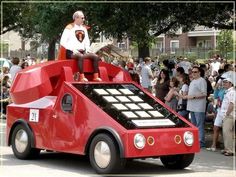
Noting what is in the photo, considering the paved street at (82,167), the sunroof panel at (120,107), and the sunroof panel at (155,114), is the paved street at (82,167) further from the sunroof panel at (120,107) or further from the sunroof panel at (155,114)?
the sunroof panel at (120,107)

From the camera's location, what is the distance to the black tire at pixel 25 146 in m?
10.5

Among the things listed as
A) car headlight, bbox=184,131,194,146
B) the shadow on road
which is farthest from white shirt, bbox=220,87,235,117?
car headlight, bbox=184,131,194,146

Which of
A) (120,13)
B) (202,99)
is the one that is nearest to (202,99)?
(202,99)

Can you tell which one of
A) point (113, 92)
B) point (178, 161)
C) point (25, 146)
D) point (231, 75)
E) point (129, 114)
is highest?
point (231, 75)

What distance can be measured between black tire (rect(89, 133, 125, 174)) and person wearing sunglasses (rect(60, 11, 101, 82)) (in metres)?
1.74

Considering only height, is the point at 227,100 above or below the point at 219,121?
above

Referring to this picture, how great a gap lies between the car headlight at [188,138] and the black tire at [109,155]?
118 cm

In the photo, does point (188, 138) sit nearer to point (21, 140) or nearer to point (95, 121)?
point (95, 121)

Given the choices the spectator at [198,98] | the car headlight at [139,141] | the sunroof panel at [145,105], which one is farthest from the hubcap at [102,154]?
the spectator at [198,98]

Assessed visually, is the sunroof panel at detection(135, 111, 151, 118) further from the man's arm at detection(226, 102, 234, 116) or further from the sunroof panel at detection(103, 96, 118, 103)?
the man's arm at detection(226, 102, 234, 116)

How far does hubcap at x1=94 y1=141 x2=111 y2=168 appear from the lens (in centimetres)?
898

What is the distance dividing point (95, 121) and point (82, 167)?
1.17 m

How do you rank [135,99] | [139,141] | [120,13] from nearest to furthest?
[139,141], [135,99], [120,13]

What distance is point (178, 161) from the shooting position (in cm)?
983
